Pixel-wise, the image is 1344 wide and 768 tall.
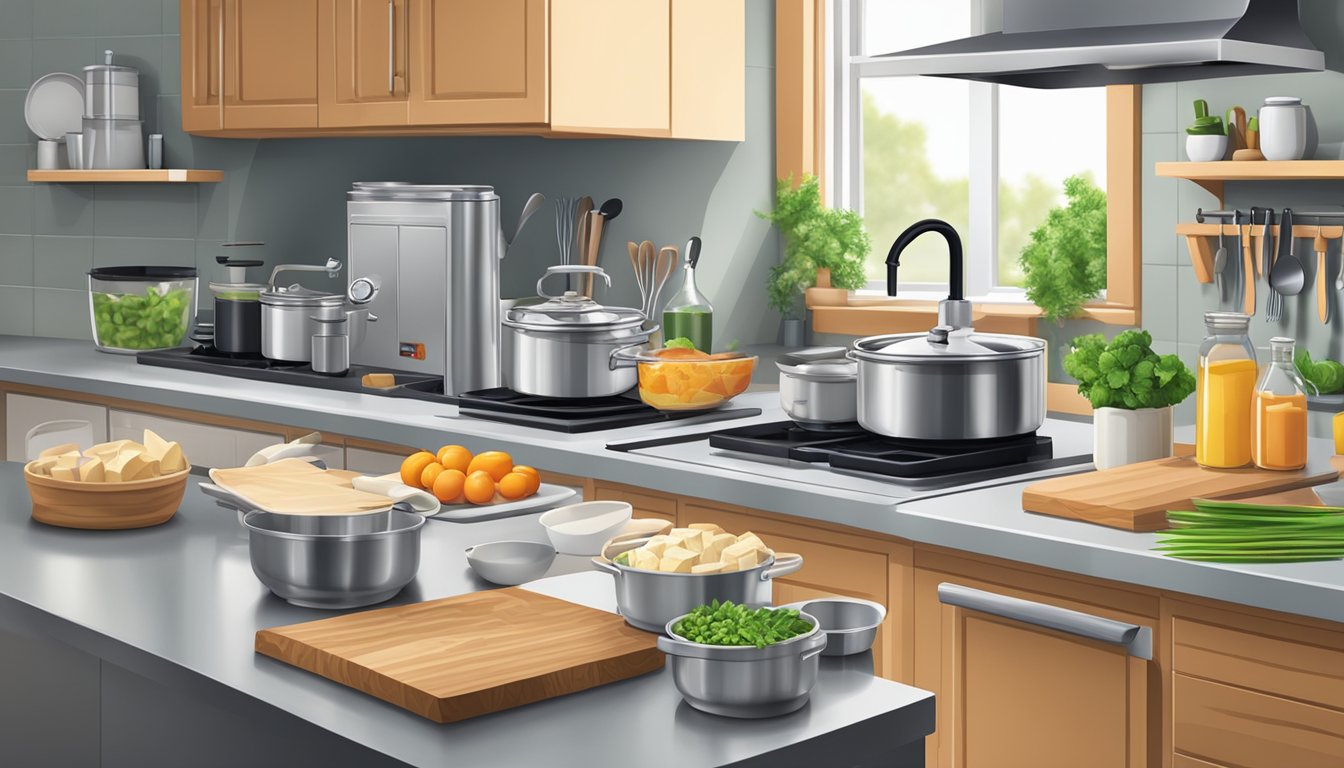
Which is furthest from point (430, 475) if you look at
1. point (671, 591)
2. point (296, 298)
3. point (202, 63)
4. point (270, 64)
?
point (202, 63)

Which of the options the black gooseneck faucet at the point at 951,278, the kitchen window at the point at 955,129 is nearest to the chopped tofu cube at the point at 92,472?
the black gooseneck faucet at the point at 951,278

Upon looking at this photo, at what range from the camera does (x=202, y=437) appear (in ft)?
12.3

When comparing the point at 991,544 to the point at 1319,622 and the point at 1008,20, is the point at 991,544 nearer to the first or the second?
the point at 1319,622

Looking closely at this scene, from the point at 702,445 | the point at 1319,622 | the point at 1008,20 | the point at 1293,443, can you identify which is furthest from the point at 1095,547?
the point at 1008,20

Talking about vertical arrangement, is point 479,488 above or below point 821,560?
above

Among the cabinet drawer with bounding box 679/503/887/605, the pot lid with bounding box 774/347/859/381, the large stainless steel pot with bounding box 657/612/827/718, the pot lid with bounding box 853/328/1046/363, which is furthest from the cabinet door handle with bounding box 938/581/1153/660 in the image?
the large stainless steel pot with bounding box 657/612/827/718

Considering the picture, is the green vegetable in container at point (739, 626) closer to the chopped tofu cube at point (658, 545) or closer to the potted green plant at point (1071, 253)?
the chopped tofu cube at point (658, 545)

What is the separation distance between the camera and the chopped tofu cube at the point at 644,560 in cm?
155

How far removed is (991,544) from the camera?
2.19 meters

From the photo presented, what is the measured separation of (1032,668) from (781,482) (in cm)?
55

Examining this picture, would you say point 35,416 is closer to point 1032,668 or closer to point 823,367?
point 823,367

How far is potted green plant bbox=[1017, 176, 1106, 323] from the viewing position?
130 inches

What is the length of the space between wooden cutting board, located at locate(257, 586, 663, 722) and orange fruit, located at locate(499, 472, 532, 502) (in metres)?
0.58

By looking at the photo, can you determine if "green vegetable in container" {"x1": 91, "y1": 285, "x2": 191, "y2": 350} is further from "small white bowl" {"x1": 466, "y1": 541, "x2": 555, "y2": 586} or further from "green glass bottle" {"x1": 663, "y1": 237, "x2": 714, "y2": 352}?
"small white bowl" {"x1": 466, "y1": 541, "x2": 555, "y2": 586}
